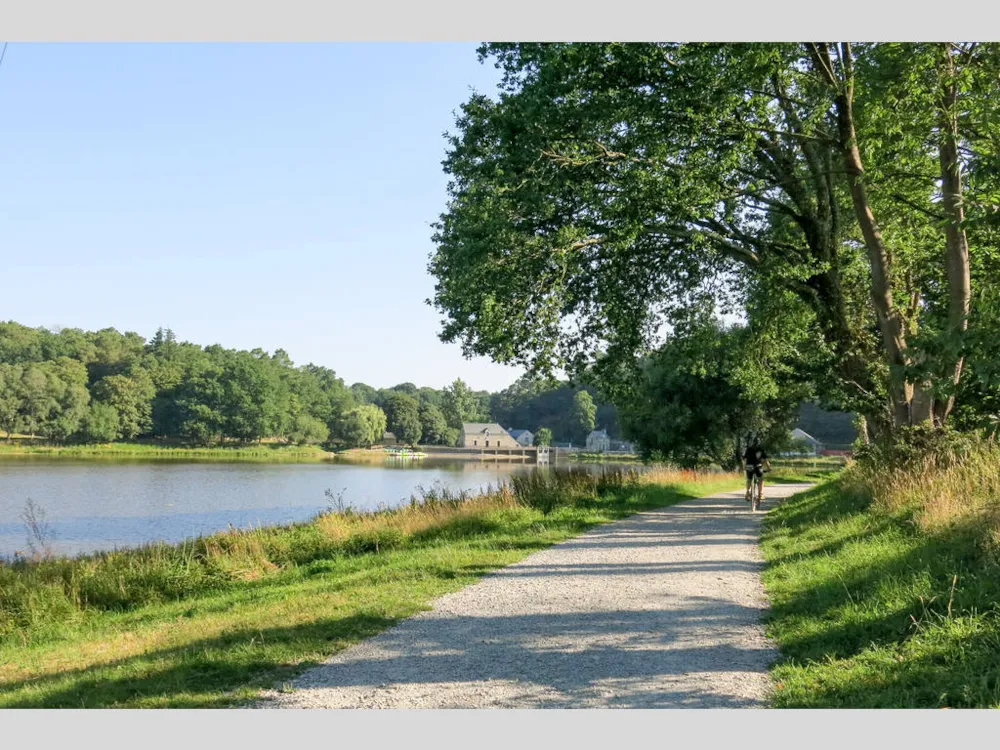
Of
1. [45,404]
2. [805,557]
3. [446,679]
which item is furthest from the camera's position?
[45,404]

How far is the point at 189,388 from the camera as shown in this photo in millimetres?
108250

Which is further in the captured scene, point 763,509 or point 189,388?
point 189,388

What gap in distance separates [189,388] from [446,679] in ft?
363

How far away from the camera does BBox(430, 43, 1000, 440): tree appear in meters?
12.6

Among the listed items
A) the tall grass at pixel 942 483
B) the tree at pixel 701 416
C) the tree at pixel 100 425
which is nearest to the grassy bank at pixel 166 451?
the tree at pixel 100 425

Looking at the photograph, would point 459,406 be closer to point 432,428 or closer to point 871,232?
point 432,428

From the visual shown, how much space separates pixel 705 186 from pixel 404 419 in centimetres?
12393

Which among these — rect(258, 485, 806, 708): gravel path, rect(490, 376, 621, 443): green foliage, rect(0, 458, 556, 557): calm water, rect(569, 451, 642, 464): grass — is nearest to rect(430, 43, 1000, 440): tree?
rect(258, 485, 806, 708): gravel path

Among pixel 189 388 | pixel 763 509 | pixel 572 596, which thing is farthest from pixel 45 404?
pixel 572 596

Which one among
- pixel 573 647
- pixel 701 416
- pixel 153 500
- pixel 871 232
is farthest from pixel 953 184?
pixel 153 500

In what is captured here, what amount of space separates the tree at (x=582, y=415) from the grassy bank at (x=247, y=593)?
12431cm

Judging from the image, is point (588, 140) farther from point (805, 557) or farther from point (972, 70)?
point (805, 557)

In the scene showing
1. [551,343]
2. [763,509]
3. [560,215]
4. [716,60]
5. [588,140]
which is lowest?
[763,509]

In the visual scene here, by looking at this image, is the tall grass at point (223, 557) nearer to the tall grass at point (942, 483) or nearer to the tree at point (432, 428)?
the tall grass at point (942, 483)
